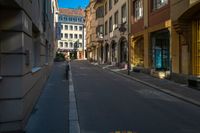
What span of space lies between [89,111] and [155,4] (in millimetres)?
14412

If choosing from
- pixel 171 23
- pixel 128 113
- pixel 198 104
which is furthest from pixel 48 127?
pixel 171 23

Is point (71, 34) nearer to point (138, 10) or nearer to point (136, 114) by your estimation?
point (138, 10)

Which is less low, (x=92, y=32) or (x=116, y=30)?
(x=92, y=32)

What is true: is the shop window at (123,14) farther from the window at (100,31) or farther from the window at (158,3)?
the window at (100,31)

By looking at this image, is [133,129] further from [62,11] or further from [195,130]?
[62,11]

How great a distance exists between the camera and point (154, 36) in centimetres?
2217

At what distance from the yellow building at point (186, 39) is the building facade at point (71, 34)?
8136 centimetres

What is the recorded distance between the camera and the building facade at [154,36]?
19547 millimetres

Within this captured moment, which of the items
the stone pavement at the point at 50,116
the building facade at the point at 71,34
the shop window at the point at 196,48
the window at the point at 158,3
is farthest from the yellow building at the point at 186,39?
the building facade at the point at 71,34

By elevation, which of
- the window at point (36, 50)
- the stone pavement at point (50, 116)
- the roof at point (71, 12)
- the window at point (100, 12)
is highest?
the roof at point (71, 12)

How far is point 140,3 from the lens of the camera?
25.4 metres

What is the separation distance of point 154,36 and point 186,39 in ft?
19.9

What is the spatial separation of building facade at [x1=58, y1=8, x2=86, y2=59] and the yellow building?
81.4 m

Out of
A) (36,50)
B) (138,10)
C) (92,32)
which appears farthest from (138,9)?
(92,32)
